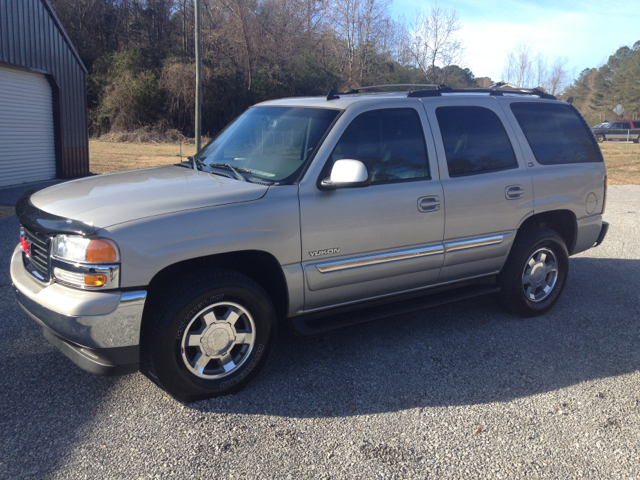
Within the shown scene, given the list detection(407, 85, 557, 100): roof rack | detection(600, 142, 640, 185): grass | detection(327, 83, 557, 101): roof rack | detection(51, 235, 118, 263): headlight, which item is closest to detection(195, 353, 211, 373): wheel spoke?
detection(51, 235, 118, 263): headlight

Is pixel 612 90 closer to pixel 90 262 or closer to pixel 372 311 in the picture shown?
pixel 372 311

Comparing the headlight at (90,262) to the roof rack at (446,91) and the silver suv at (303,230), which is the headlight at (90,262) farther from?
the roof rack at (446,91)

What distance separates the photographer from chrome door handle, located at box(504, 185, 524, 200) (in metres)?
4.55

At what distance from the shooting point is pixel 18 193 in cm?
1155

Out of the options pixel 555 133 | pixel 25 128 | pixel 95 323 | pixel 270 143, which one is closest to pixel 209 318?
pixel 95 323

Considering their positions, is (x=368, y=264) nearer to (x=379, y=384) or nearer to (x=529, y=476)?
(x=379, y=384)

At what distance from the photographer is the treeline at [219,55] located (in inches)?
1288

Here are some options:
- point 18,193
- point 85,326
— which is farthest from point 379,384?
point 18,193

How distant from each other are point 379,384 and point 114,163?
17371 millimetres

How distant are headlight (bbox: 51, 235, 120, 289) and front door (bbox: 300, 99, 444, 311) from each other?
47.5 inches

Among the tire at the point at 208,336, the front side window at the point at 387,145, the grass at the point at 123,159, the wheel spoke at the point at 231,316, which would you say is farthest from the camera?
the grass at the point at 123,159

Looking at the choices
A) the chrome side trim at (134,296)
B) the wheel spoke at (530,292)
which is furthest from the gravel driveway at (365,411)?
the chrome side trim at (134,296)

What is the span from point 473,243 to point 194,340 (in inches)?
94.5

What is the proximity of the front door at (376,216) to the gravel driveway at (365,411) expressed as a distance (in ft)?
2.03
